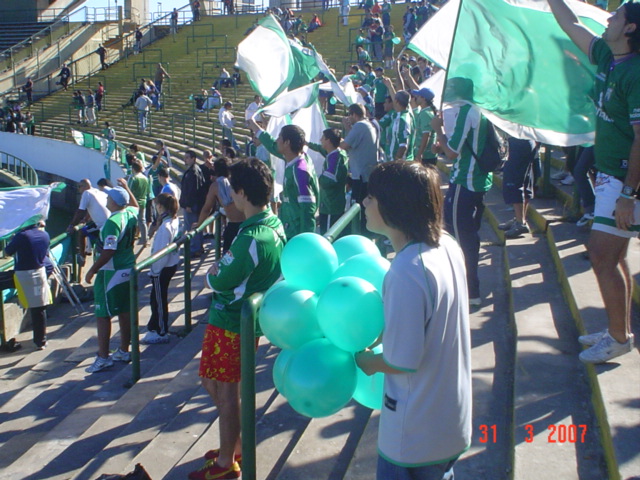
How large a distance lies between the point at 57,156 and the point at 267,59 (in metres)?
19.9

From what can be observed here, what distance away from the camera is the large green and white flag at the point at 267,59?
26.7 feet

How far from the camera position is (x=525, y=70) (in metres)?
4.23

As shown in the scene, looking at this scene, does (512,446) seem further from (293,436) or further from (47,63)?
(47,63)

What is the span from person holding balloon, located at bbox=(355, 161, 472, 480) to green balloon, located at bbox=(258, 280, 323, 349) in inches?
13.5

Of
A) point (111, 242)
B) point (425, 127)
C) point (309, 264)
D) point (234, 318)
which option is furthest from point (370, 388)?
point (425, 127)

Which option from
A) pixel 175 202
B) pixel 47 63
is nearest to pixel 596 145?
pixel 175 202

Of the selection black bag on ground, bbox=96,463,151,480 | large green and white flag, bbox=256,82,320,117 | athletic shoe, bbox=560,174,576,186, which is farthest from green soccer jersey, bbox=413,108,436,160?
black bag on ground, bbox=96,463,151,480

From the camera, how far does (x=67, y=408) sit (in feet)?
21.0

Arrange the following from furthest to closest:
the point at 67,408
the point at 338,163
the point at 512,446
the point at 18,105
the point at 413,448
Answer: the point at 18,105 < the point at 338,163 < the point at 67,408 < the point at 512,446 < the point at 413,448

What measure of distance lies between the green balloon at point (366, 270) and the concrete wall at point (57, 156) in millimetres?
21534

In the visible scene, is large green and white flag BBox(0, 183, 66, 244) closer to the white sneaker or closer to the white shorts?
the white sneaker

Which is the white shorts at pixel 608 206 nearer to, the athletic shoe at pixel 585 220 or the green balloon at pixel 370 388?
the green balloon at pixel 370 388

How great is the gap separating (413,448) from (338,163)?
16.6ft
